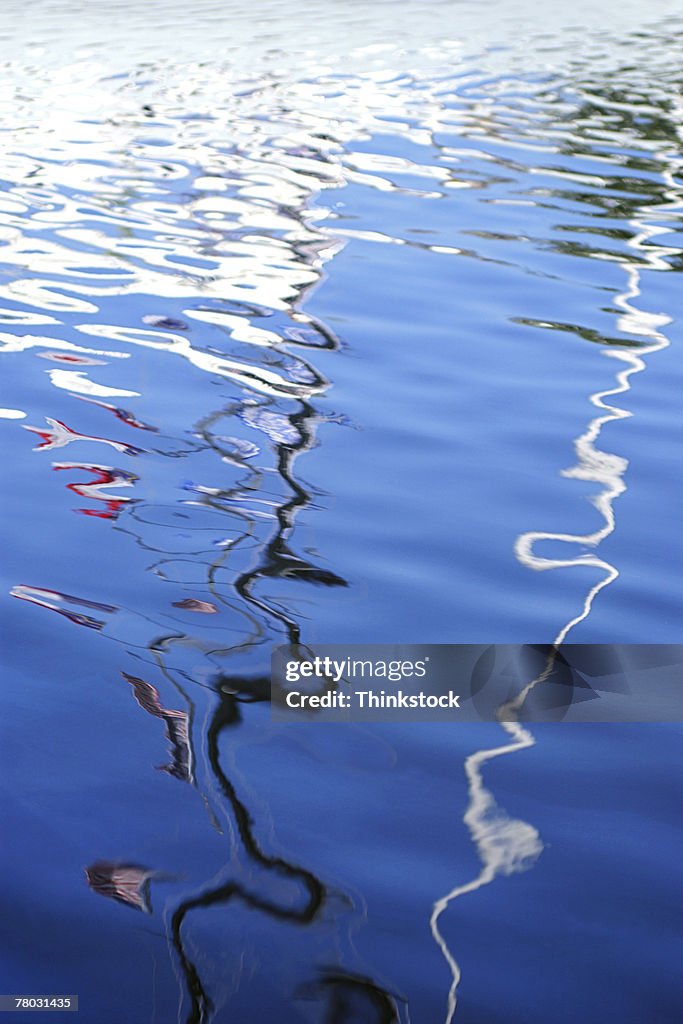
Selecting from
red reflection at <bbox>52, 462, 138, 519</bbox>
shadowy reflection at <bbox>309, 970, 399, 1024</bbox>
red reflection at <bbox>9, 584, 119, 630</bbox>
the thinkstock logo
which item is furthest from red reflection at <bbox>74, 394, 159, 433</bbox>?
shadowy reflection at <bbox>309, 970, 399, 1024</bbox>

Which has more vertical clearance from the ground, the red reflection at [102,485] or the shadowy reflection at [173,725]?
the red reflection at [102,485]

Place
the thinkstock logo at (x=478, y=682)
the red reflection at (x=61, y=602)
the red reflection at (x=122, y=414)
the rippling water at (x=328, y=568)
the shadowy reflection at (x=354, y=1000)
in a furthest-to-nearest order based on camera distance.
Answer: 1. the red reflection at (x=122, y=414)
2. the red reflection at (x=61, y=602)
3. the thinkstock logo at (x=478, y=682)
4. the rippling water at (x=328, y=568)
5. the shadowy reflection at (x=354, y=1000)

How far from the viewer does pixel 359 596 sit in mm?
3555

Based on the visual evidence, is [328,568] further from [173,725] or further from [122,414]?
[122,414]

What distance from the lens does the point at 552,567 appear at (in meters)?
3.73

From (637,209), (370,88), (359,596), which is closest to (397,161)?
(637,209)

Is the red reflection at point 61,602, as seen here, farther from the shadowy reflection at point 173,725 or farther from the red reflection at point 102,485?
the red reflection at point 102,485

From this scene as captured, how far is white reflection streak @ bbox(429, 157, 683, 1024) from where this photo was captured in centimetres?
257

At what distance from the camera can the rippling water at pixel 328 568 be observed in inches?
92.9

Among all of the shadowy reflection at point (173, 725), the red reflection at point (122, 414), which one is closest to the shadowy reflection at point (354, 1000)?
the shadowy reflection at point (173, 725)

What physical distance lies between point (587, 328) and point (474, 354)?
64 cm

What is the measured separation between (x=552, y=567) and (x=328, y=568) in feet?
2.02

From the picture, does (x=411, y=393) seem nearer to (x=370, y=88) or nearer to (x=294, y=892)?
(x=294, y=892)

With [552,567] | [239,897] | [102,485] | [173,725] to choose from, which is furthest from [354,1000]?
[102,485]
